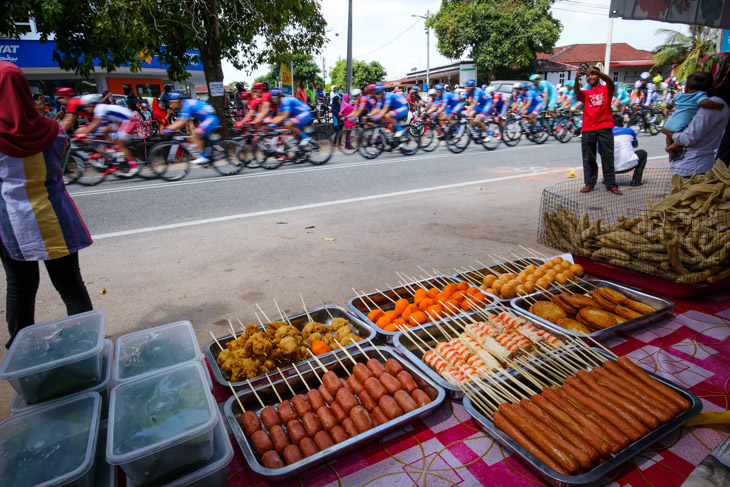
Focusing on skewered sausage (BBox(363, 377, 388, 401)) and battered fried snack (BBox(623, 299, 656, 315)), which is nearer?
skewered sausage (BBox(363, 377, 388, 401))

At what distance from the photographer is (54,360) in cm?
220

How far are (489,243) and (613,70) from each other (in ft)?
175

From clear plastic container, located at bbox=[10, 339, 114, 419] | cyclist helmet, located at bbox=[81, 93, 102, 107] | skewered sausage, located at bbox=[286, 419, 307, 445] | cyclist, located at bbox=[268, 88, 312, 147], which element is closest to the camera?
clear plastic container, located at bbox=[10, 339, 114, 419]

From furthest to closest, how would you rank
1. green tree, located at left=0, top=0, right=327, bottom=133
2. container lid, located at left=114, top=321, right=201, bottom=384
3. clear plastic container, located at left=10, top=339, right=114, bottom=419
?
green tree, located at left=0, top=0, right=327, bottom=133
container lid, located at left=114, top=321, right=201, bottom=384
clear plastic container, located at left=10, top=339, right=114, bottom=419

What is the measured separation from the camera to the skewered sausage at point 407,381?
8.22 feet

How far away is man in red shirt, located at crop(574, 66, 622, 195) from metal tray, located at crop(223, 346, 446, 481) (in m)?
6.03

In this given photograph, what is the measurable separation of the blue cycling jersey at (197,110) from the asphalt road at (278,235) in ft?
4.51

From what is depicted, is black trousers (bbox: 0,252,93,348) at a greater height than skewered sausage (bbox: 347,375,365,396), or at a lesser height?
greater

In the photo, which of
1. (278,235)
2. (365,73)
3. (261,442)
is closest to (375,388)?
(261,442)

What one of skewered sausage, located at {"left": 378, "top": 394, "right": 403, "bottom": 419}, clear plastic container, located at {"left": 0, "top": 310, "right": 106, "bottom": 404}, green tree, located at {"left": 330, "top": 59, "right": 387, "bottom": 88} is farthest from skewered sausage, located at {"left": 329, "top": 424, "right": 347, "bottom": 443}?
green tree, located at {"left": 330, "top": 59, "right": 387, "bottom": 88}

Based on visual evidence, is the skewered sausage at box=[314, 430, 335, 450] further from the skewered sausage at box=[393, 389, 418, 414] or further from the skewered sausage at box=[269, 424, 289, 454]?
the skewered sausage at box=[393, 389, 418, 414]

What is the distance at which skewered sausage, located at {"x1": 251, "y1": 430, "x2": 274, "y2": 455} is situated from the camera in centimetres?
214

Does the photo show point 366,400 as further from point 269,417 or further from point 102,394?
point 102,394

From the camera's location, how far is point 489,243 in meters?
5.74
